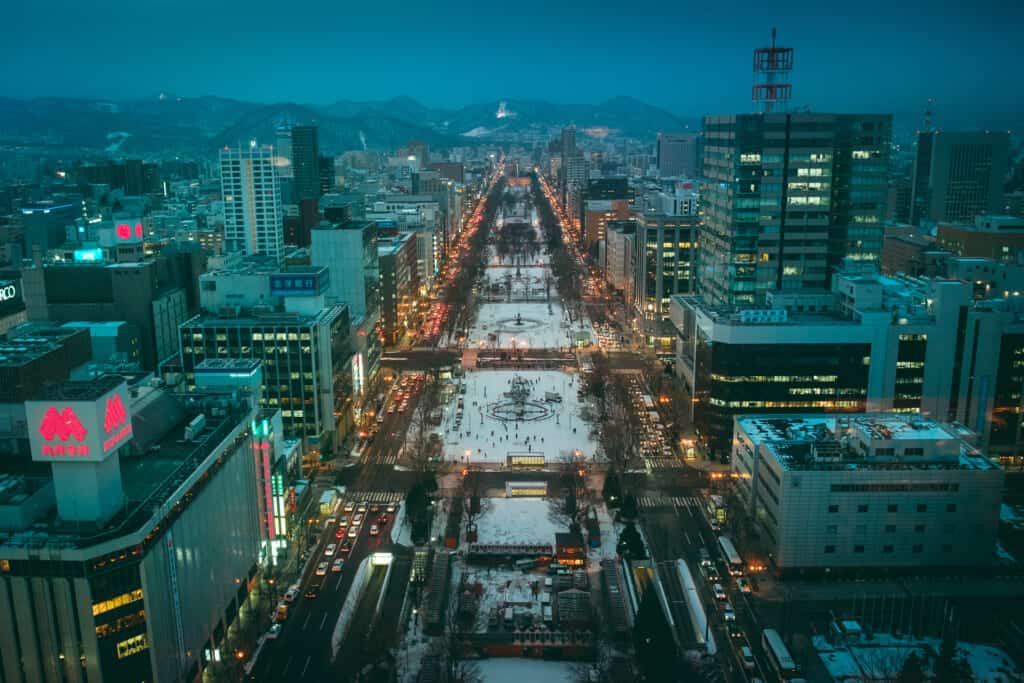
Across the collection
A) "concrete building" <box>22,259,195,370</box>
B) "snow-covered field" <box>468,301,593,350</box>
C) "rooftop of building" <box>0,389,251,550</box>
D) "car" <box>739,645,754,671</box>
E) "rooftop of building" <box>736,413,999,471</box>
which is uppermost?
"concrete building" <box>22,259,195,370</box>

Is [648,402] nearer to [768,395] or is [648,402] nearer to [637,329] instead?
[768,395]

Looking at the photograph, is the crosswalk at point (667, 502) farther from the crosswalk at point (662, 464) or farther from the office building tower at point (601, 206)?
the office building tower at point (601, 206)

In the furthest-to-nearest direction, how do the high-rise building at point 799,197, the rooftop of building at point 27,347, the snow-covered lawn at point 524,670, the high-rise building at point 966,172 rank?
1. the high-rise building at point 966,172
2. the high-rise building at point 799,197
3. the rooftop of building at point 27,347
4. the snow-covered lawn at point 524,670

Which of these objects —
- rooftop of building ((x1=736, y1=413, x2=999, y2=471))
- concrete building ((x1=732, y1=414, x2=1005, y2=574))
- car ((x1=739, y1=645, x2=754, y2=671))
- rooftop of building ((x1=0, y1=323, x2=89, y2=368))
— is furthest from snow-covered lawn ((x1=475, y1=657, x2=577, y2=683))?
rooftop of building ((x1=0, y1=323, x2=89, y2=368))

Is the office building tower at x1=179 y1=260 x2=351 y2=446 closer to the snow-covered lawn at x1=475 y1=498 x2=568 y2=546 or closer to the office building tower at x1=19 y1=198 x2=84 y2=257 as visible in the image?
the snow-covered lawn at x1=475 y1=498 x2=568 y2=546

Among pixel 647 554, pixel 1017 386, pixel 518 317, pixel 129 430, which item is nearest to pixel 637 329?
pixel 518 317

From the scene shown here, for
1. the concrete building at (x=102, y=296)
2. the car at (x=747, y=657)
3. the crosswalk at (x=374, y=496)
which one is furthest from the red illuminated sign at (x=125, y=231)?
the car at (x=747, y=657)
